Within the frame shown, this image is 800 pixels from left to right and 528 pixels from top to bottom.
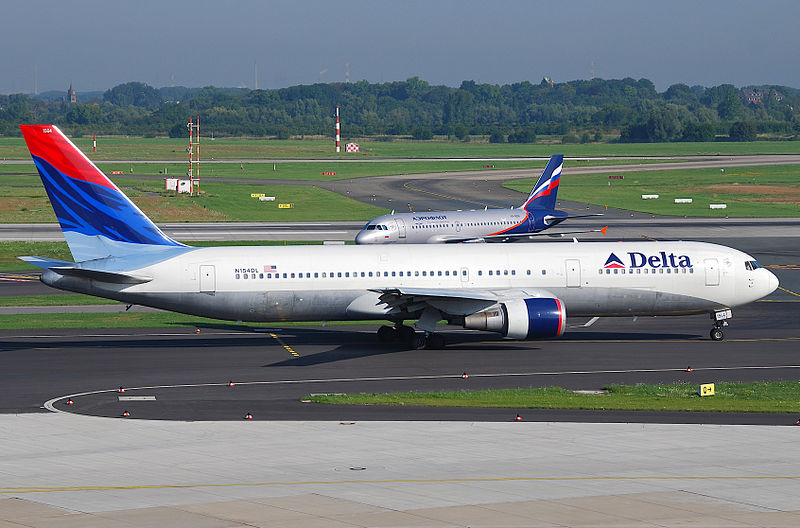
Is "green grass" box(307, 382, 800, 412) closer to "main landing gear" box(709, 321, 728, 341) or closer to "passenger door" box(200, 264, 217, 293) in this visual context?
"main landing gear" box(709, 321, 728, 341)

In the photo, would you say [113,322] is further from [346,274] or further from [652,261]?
[652,261]

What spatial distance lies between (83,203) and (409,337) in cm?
1524

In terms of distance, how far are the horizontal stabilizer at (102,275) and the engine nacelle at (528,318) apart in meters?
14.6

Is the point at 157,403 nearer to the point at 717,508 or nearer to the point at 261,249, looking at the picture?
the point at 261,249

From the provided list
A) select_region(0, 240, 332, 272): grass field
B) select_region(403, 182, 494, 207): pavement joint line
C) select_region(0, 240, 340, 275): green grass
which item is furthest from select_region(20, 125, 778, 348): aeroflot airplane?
select_region(403, 182, 494, 207): pavement joint line

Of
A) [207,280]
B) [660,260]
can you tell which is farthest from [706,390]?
[207,280]

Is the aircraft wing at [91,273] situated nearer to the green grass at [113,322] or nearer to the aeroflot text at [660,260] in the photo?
the green grass at [113,322]

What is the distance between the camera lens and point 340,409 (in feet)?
112

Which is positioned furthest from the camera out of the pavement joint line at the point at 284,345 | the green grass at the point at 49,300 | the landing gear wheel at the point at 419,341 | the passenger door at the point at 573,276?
the green grass at the point at 49,300

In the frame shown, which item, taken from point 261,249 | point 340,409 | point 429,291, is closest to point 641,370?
point 429,291

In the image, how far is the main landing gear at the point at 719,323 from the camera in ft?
156

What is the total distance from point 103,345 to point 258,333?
753 cm

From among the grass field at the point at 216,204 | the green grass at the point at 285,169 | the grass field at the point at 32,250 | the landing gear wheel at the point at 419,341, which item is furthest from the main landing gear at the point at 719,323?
the green grass at the point at 285,169

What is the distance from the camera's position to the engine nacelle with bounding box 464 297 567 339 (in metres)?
42.6
